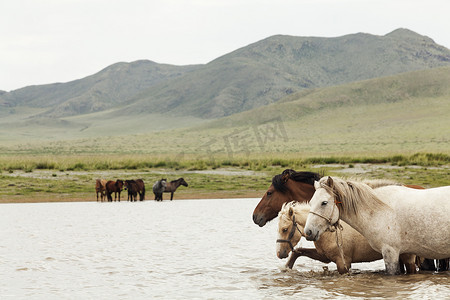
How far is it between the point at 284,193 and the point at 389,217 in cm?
254

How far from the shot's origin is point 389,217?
7797 millimetres

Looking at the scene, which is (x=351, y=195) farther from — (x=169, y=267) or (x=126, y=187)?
(x=126, y=187)

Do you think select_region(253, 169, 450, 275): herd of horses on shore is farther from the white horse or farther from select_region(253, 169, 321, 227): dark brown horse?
select_region(253, 169, 321, 227): dark brown horse

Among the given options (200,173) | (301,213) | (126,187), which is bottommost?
(126,187)

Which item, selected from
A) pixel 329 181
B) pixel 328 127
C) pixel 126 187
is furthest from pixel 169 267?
pixel 328 127

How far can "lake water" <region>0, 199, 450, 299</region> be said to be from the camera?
7.78 metres

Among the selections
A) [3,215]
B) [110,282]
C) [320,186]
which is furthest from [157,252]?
[3,215]

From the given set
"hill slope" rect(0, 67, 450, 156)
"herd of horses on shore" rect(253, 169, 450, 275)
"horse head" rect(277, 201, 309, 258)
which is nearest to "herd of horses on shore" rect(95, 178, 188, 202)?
"horse head" rect(277, 201, 309, 258)

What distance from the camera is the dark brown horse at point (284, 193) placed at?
9.89 m

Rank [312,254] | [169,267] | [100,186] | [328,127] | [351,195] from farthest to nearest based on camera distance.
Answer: [328,127] → [100,186] → [169,267] → [312,254] → [351,195]

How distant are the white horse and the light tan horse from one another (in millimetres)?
476

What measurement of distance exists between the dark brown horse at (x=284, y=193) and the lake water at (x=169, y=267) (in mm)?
888

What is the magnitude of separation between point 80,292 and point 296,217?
3206mm

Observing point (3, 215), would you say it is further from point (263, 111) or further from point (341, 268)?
point (263, 111)
